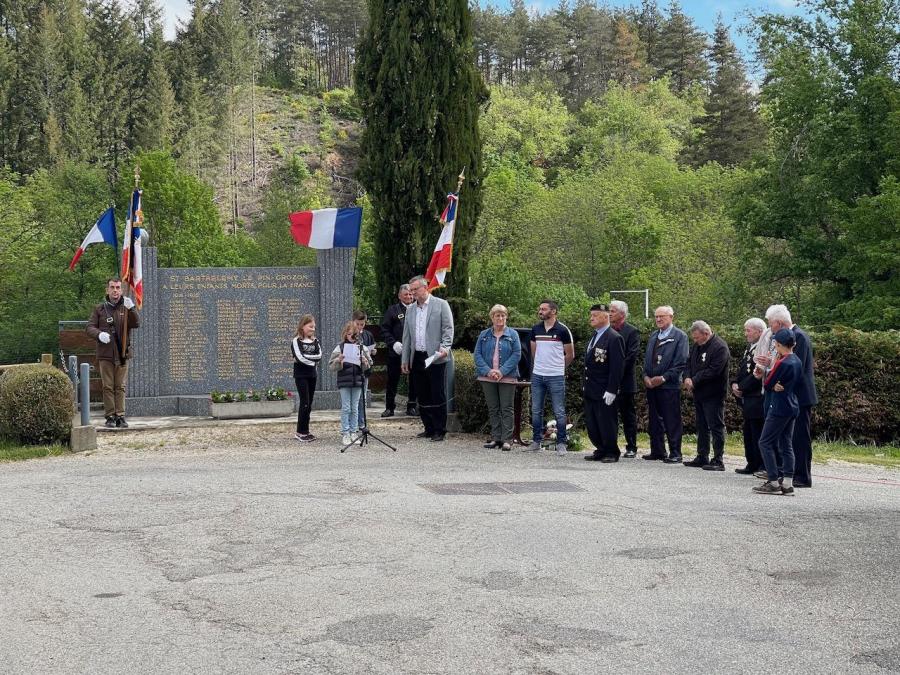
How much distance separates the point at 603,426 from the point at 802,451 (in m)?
2.47

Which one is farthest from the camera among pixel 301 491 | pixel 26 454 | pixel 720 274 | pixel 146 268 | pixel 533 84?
pixel 533 84

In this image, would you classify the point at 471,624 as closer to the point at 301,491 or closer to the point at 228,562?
the point at 228,562

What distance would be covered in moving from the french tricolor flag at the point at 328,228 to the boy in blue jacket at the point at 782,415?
9278mm

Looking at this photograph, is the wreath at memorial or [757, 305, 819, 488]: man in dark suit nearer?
[757, 305, 819, 488]: man in dark suit

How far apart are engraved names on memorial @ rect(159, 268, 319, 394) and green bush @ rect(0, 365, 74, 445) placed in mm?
4215

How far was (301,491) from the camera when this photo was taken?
33.2ft

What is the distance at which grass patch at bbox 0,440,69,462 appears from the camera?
13102 mm

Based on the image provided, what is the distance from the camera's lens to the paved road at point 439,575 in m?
5.53

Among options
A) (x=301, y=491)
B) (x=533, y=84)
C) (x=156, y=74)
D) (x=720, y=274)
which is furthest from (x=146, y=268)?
(x=533, y=84)

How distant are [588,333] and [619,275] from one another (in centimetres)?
3733

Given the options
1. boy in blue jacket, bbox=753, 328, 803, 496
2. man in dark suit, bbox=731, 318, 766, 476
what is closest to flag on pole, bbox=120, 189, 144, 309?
man in dark suit, bbox=731, 318, 766, 476

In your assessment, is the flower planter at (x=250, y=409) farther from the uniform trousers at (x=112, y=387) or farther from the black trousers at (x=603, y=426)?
the black trousers at (x=603, y=426)

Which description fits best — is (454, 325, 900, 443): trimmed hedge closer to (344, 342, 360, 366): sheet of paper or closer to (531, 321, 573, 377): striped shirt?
(344, 342, 360, 366): sheet of paper

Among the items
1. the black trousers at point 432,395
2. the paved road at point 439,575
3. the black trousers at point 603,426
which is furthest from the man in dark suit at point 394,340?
the paved road at point 439,575
